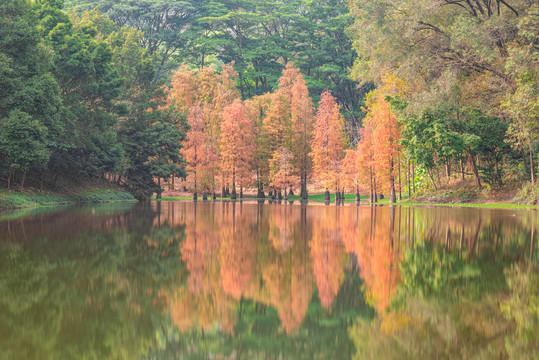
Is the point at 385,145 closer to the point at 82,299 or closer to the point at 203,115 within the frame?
the point at 203,115

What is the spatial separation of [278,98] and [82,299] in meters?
51.3

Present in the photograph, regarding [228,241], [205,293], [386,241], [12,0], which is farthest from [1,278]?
[12,0]

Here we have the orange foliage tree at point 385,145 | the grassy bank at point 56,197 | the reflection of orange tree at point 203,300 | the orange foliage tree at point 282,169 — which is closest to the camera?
the reflection of orange tree at point 203,300

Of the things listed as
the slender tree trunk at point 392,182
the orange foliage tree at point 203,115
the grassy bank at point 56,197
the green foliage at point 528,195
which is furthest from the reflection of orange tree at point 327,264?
the orange foliage tree at point 203,115

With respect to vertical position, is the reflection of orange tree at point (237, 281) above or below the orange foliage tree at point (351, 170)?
below

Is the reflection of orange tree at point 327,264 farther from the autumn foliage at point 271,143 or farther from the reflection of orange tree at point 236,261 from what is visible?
the autumn foliage at point 271,143

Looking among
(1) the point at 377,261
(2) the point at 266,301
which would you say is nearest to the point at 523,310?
(2) the point at 266,301

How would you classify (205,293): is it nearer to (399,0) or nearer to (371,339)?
(371,339)

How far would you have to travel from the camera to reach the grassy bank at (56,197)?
27.1 metres

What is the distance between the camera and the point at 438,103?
1237 inches

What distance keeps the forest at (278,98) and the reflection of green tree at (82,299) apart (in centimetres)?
2076

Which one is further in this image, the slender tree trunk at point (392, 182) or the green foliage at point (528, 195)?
the slender tree trunk at point (392, 182)

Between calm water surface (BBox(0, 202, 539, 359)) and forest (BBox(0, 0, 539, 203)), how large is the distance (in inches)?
798

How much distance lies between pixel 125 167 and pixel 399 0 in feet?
80.7
